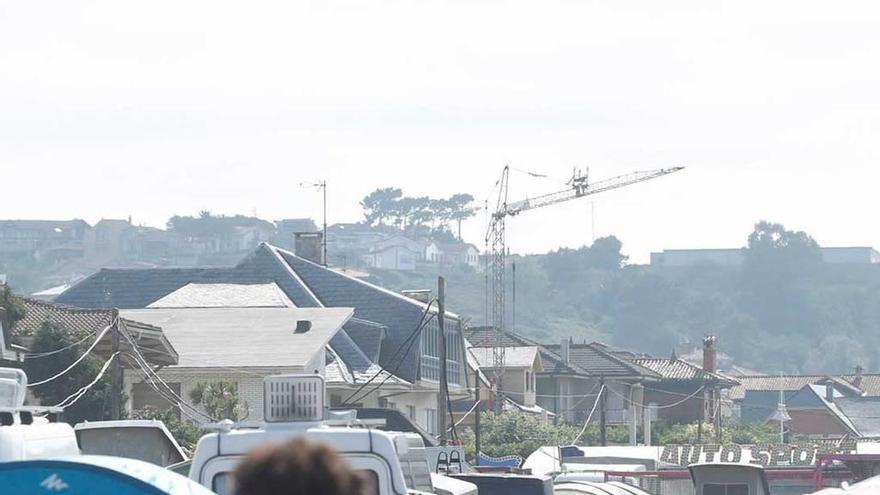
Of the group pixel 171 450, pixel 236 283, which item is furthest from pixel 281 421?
pixel 236 283

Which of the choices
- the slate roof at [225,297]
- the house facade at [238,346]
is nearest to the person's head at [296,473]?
the house facade at [238,346]

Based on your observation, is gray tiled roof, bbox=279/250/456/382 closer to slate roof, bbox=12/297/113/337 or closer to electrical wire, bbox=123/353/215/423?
electrical wire, bbox=123/353/215/423

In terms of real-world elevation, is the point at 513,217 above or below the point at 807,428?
above

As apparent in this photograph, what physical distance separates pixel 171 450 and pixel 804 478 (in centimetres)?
1867

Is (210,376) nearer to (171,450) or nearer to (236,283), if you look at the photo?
(236,283)

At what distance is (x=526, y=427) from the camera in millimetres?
64125

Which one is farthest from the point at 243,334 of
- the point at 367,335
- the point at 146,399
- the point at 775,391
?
the point at 775,391

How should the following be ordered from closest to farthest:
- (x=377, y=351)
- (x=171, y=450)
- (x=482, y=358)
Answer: (x=171, y=450)
(x=377, y=351)
(x=482, y=358)

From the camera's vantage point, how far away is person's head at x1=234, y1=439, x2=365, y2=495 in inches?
180

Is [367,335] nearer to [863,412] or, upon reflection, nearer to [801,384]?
[863,412]

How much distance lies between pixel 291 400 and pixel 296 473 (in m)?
6.52

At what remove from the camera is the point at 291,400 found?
11.1 m

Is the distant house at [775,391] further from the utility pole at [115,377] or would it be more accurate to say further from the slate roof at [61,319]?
the utility pole at [115,377]

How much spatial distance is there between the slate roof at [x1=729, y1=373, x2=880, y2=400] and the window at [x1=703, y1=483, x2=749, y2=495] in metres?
105
